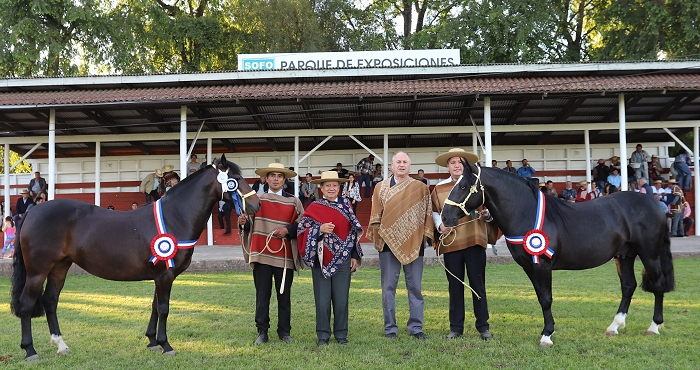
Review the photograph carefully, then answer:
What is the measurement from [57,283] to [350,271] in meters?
3.23

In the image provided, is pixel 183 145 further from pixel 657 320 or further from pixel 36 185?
pixel 657 320

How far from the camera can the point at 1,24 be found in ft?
87.5

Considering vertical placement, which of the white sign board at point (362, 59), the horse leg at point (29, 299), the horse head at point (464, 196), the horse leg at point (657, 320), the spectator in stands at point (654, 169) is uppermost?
the white sign board at point (362, 59)

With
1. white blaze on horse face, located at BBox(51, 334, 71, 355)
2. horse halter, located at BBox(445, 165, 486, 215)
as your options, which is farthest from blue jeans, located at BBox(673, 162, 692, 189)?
white blaze on horse face, located at BBox(51, 334, 71, 355)

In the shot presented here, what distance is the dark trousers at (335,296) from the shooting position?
586 cm

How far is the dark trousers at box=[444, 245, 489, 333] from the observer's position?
5.96 meters

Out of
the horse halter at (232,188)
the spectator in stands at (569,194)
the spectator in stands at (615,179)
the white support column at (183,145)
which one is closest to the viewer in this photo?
the horse halter at (232,188)

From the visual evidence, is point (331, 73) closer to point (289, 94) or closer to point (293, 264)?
point (289, 94)

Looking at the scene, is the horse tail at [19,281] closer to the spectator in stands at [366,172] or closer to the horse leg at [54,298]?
the horse leg at [54,298]

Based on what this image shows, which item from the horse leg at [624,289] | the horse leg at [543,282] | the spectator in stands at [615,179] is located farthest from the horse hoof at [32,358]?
the spectator in stands at [615,179]

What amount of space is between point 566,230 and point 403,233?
5.93 feet

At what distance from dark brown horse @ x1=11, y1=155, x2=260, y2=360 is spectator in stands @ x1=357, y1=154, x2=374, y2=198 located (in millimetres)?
12215

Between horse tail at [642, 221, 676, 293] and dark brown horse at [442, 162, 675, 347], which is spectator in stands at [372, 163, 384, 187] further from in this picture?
horse tail at [642, 221, 676, 293]

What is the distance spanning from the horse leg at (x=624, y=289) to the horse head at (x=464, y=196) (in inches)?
84.2
